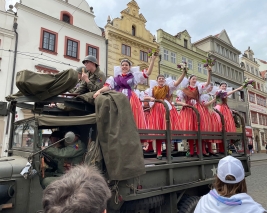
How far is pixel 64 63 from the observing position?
15.3 m

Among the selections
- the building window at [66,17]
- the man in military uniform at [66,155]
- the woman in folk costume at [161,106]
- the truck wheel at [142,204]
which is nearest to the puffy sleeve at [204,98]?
the woman in folk costume at [161,106]

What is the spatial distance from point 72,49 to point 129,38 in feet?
17.2

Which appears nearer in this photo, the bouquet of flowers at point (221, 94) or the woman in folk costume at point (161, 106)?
the woman in folk costume at point (161, 106)

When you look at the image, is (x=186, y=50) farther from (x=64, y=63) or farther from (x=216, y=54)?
(x=64, y=63)

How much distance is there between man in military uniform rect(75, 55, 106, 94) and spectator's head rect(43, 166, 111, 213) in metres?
3.03

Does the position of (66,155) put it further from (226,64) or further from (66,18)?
(226,64)

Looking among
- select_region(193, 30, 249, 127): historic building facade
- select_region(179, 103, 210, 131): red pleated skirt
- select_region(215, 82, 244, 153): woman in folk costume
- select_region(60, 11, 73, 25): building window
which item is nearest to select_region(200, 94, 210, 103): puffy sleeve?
select_region(179, 103, 210, 131): red pleated skirt

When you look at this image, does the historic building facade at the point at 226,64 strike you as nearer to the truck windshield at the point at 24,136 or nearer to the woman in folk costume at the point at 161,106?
the woman in folk costume at the point at 161,106

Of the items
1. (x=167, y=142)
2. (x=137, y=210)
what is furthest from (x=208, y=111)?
(x=137, y=210)

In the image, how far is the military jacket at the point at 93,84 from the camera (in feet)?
13.3

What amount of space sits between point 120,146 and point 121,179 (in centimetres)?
40

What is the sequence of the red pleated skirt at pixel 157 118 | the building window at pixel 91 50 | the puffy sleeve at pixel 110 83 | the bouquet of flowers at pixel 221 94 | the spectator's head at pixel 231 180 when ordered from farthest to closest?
the building window at pixel 91 50, the bouquet of flowers at pixel 221 94, the red pleated skirt at pixel 157 118, the puffy sleeve at pixel 110 83, the spectator's head at pixel 231 180

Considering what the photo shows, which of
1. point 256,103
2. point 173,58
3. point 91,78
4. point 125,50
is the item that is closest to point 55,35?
point 125,50

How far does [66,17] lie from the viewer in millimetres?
16422
